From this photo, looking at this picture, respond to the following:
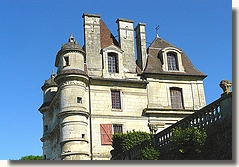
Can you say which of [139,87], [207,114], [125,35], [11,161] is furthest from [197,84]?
[11,161]

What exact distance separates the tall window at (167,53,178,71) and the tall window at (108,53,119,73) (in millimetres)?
2932

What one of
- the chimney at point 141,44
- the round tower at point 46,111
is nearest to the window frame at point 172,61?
the chimney at point 141,44

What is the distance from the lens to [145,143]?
12477 millimetres

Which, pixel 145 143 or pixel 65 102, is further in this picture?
pixel 65 102

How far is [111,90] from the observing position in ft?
60.0

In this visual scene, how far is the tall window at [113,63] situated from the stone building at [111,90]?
2.0 inches

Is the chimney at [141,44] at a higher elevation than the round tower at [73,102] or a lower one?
higher

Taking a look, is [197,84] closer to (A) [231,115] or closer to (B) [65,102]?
(B) [65,102]

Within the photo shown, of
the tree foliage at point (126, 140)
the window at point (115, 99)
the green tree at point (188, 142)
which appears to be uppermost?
the window at point (115, 99)

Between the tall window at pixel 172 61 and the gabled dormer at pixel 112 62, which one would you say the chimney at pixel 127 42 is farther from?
the tall window at pixel 172 61

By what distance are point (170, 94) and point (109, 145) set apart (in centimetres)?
437

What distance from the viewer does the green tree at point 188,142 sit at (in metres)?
9.33

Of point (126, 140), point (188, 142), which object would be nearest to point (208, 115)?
point (188, 142)

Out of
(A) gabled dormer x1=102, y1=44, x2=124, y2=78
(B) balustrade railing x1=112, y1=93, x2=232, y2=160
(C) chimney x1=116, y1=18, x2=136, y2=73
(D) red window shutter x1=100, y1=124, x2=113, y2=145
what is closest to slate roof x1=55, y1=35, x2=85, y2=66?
(A) gabled dormer x1=102, y1=44, x2=124, y2=78
